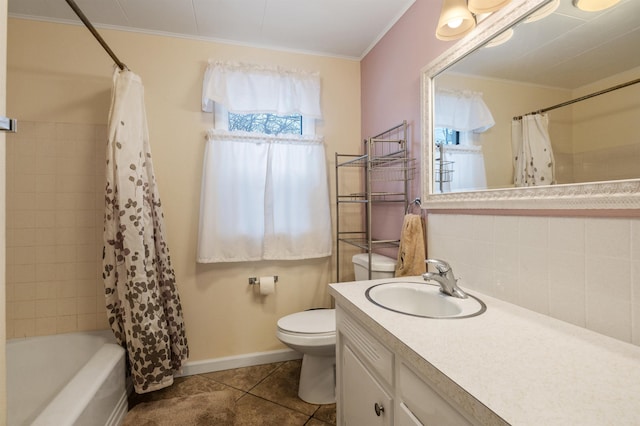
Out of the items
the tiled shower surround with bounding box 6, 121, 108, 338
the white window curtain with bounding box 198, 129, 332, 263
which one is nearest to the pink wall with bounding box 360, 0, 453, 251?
the white window curtain with bounding box 198, 129, 332, 263

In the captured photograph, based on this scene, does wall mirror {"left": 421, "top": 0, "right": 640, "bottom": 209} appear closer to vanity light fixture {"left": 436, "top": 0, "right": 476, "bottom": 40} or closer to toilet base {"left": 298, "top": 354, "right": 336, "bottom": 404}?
vanity light fixture {"left": 436, "top": 0, "right": 476, "bottom": 40}

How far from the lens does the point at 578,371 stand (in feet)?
1.94

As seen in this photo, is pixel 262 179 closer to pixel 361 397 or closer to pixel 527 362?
pixel 361 397

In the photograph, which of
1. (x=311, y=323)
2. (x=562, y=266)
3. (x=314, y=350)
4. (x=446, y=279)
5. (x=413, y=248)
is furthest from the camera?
(x=311, y=323)

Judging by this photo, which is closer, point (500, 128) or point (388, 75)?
point (500, 128)

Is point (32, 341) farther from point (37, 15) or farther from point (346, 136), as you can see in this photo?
point (346, 136)

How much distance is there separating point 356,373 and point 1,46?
1304mm

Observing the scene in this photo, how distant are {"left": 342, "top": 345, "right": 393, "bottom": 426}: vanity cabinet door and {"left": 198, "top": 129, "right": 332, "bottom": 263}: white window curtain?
1.04m

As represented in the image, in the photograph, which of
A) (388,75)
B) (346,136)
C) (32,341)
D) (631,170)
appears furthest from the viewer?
(346,136)

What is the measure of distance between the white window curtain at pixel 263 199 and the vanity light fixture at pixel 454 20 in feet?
3.55

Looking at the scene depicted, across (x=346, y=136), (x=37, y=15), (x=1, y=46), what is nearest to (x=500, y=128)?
(x=346, y=136)

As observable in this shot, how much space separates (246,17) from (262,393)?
232 centimetres

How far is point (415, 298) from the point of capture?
1.21m

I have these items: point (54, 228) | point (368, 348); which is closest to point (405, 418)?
point (368, 348)
